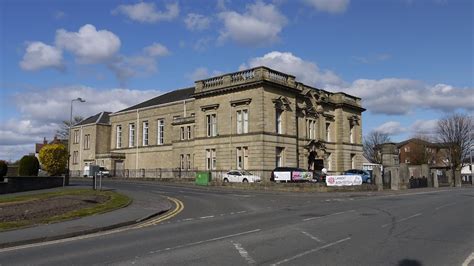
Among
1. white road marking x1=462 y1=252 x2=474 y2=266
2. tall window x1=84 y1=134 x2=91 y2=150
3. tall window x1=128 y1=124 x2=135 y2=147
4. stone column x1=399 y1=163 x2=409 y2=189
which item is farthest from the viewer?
tall window x1=84 y1=134 x2=91 y2=150

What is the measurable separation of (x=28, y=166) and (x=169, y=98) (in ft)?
112

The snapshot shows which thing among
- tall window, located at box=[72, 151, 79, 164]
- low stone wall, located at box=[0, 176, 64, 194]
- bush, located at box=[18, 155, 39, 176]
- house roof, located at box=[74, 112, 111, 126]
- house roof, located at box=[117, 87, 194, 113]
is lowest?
low stone wall, located at box=[0, 176, 64, 194]

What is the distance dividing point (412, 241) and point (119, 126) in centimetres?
6902

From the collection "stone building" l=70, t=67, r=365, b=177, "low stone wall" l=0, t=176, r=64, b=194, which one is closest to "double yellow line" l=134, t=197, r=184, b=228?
"low stone wall" l=0, t=176, r=64, b=194

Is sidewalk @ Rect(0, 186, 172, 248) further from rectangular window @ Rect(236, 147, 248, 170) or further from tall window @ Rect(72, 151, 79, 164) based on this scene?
tall window @ Rect(72, 151, 79, 164)

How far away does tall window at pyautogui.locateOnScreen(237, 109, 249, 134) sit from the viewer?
5134 centimetres

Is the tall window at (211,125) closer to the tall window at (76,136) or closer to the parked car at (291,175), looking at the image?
the parked car at (291,175)

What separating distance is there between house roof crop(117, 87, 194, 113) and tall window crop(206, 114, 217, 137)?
10.3 metres

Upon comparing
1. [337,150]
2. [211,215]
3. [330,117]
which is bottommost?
[211,215]

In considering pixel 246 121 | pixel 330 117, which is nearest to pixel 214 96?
pixel 246 121

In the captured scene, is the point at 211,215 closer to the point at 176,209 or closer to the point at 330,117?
the point at 176,209

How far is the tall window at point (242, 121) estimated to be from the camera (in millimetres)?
51344

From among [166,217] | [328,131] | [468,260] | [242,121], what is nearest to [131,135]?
[242,121]

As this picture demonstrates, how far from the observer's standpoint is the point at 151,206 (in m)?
22.1
